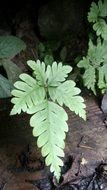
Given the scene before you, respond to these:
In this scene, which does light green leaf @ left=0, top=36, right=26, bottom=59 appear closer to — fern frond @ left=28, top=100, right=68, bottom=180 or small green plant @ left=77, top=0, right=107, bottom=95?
small green plant @ left=77, top=0, right=107, bottom=95

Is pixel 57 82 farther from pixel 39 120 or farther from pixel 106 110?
pixel 106 110

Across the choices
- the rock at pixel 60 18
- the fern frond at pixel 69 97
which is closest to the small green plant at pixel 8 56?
the fern frond at pixel 69 97

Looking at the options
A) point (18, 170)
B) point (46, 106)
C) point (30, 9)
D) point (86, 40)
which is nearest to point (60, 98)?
point (46, 106)

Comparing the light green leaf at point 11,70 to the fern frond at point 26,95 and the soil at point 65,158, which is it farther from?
the fern frond at point 26,95

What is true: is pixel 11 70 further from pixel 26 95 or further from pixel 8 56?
pixel 26 95

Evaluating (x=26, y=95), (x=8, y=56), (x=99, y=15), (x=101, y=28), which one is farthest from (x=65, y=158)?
(x=99, y=15)

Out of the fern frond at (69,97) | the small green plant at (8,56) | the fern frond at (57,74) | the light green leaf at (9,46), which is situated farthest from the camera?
the light green leaf at (9,46)

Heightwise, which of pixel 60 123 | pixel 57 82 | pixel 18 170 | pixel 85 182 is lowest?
pixel 85 182
